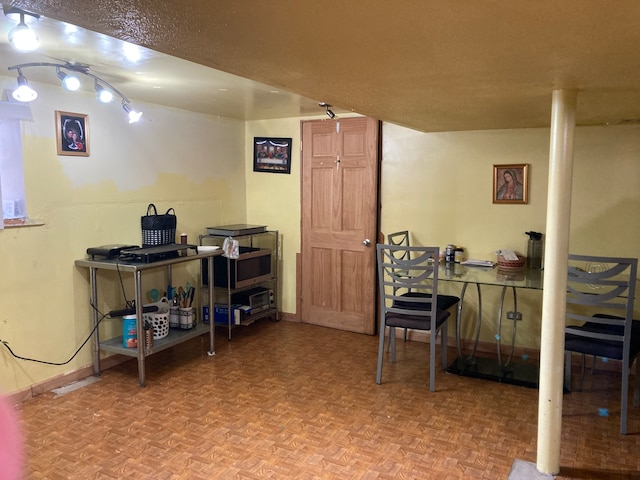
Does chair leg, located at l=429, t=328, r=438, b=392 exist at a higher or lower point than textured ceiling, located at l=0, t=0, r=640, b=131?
lower

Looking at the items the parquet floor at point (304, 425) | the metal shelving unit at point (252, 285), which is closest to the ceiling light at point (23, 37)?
the parquet floor at point (304, 425)

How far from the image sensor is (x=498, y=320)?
4066 mm

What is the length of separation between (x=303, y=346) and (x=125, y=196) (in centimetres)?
192

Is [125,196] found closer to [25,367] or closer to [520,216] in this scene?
[25,367]

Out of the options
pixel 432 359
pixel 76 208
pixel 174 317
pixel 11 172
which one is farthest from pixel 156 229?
pixel 432 359

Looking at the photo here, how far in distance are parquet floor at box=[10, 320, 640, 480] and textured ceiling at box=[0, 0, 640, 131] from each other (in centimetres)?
184

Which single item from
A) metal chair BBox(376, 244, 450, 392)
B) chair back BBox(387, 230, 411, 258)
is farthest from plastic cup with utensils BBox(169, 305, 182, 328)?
chair back BBox(387, 230, 411, 258)

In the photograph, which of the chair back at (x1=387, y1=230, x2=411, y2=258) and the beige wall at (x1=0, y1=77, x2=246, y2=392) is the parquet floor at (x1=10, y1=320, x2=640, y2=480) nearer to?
the beige wall at (x1=0, y1=77, x2=246, y2=392)

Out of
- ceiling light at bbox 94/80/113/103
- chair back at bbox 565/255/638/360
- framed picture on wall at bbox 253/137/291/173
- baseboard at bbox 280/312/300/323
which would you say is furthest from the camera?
baseboard at bbox 280/312/300/323

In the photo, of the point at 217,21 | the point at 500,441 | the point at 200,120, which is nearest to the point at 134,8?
the point at 217,21

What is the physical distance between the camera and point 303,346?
14.2ft

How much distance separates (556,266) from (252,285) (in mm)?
2952

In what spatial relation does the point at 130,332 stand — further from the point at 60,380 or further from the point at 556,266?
the point at 556,266

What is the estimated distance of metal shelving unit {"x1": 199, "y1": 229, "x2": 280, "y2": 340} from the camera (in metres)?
4.46
